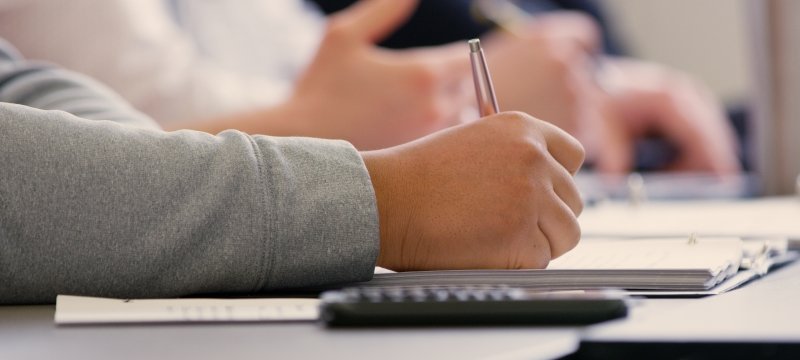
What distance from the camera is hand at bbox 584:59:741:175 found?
1863 millimetres

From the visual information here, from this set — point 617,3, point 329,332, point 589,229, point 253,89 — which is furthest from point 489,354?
point 617,3

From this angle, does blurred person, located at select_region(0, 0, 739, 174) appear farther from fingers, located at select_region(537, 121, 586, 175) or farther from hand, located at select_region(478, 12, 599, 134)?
fingers, located at select_region(537, 121, 586, 175)

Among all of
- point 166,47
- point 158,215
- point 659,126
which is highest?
point 158,215

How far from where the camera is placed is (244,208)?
41 centimetres

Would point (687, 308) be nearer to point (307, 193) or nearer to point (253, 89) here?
point (307, 193)

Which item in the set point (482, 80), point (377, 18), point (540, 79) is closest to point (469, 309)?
point (482, 80)

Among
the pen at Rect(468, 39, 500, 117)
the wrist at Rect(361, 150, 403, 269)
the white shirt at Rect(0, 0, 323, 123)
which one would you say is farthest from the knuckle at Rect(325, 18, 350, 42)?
the wrist at Rect(361, 150, 403, 269)

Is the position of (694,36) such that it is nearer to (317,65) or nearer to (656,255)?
(317,65)

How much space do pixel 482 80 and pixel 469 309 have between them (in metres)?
0.28

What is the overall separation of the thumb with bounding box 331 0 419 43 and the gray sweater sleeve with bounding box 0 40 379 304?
0.62m

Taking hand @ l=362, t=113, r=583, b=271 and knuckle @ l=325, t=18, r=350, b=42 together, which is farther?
knuckle @ l=325, t=18, r=350, b=42

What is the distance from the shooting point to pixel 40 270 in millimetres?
405

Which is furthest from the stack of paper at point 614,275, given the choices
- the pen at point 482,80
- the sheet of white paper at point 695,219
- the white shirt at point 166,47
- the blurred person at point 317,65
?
the white shirt at point 166,47

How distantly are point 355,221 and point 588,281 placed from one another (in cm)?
11
